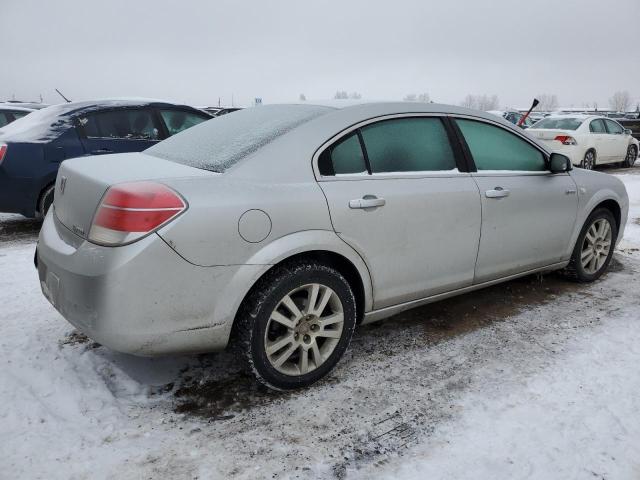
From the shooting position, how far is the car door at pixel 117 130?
6.09 m

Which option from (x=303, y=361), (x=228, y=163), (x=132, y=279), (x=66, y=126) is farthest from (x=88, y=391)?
(x=66, y=126)

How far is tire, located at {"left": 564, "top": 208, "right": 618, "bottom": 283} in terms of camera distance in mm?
4383

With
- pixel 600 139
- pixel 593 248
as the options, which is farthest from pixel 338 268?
pixel 600 139

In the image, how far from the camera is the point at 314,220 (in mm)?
2654

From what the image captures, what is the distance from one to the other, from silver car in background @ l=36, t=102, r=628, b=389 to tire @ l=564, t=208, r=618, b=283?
864mm

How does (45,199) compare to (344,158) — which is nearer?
(344,158)

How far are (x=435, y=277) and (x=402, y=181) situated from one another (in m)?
0.66

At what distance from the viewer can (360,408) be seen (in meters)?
2.64

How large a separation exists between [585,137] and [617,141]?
1863mm

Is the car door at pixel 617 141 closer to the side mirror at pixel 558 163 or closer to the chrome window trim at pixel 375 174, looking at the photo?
the side mirror at pixel 558 163

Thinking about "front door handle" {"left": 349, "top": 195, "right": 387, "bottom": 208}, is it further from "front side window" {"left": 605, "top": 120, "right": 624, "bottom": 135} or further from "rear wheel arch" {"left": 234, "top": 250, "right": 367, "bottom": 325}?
"front side window" {"left": 605, "top": 120, "right": 624, "bottom": 135}

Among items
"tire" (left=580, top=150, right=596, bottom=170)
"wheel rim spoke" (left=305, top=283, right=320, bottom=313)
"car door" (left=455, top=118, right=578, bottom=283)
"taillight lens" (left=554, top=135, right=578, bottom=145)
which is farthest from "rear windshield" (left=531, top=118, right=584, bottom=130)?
"wheel rim spoke" (left=305, top=283, right=320, bottom=313)

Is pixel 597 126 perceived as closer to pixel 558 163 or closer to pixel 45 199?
pixel 558 163

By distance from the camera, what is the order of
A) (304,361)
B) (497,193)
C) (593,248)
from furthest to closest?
(593,248)
(497,193)
(304,361)
